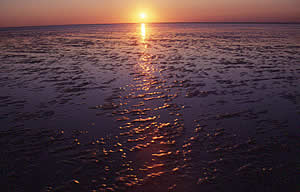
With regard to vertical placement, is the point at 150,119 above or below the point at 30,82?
below

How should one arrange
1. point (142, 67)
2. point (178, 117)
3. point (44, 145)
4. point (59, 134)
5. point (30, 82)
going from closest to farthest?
point (44, 145) → point (59, 134) → point (178, 117) → point (30, 82) → point (142, 67)

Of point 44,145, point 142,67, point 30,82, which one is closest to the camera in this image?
point 44,145

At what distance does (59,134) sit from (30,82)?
8652mm

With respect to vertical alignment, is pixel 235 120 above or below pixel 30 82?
below

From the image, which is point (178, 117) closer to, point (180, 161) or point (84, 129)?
point (180, 161)

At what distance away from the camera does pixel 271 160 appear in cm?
673

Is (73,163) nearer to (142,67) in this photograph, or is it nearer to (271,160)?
(271,160)

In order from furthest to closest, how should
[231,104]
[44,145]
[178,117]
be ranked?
[231,104]
[178,117]
[44,145]

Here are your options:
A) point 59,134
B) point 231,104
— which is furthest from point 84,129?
point 231,104

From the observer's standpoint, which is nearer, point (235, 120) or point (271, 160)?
point (271, 160)

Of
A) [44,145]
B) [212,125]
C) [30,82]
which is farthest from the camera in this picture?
[30,82]

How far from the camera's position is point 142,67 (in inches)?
808

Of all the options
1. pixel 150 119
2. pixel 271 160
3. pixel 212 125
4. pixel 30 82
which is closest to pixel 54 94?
pixel 30 82

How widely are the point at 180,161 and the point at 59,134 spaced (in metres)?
4.48
